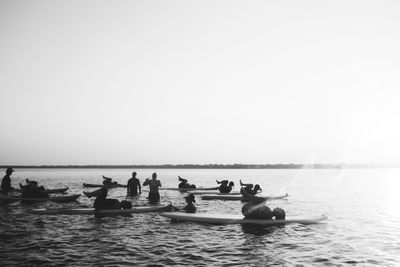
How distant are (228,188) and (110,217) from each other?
776 inches

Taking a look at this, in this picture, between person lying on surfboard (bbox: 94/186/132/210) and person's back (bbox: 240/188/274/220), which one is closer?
person's back (bbox: 240/188/274/220)

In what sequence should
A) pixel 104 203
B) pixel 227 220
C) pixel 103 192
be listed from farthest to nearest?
pixel 104 203 < pixel 103 192 < pixel 227 220

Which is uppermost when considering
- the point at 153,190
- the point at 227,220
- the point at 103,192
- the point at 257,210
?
the point at 103,192

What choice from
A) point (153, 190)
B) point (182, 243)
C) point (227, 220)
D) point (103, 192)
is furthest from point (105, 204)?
point (182, 243)

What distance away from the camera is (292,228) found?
60.5ft

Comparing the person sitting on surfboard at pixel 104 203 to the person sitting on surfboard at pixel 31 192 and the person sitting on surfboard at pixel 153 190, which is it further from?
the person sitting on surfboard at pixel 31 192

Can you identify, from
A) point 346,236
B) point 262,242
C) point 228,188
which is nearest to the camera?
point 262,242

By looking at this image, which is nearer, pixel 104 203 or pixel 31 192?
pixel 104 203

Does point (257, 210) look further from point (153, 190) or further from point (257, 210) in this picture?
point (153, 190)

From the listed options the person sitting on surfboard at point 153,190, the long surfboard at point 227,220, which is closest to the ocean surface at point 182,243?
the long surfboard at point 227,220

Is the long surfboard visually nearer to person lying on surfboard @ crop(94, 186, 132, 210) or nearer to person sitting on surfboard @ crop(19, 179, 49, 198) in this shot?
person lying on surfboard @ crop(94, 186, 132, 210)

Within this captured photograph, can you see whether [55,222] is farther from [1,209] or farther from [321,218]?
[321,218]

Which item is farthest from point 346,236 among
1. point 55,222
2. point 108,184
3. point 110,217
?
point 108,184

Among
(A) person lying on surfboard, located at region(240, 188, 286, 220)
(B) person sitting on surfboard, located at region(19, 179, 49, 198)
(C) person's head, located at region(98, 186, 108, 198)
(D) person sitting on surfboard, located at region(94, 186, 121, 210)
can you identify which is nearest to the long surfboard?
(A) person lying on surfboard, located at region(240, 188, 286, 220)
